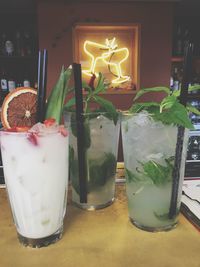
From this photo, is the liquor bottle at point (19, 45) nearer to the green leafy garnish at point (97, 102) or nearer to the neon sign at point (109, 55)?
the neon sign at point (109, 55)

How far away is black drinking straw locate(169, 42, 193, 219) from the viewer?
0.59 metres

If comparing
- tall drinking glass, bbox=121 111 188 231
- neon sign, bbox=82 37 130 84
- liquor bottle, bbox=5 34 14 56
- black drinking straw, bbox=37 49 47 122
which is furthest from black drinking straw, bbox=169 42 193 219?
liquor bottle, bbox=5 34 14 56

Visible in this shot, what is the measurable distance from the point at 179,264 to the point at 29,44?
13.5ft

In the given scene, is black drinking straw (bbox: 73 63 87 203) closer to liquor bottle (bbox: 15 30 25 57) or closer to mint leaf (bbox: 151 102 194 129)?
mint leaf (bbox: 151 102 194 129)

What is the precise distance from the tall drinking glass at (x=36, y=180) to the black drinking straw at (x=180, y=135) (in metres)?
0.25

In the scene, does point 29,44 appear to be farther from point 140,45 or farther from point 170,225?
point 170,225

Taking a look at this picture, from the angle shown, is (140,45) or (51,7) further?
(140,45)

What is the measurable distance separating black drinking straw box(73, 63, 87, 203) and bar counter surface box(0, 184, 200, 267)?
0.08m

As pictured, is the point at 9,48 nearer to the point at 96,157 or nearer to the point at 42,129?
the point at 96,157

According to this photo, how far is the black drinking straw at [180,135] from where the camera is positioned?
59cm

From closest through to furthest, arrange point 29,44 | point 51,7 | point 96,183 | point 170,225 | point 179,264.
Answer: point 179,264
point 170,225
point 96,183
point 51,7
point 29,44

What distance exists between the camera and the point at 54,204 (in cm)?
62

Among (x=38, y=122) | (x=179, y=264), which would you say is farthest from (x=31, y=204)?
(x=179, y=264)

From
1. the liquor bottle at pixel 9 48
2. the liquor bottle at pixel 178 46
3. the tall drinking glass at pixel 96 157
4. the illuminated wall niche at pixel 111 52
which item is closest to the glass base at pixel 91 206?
the tall drinking glass at pixel 96 157
